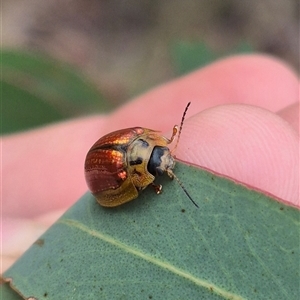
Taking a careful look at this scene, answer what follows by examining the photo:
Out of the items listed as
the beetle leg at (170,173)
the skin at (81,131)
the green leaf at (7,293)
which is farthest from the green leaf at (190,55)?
the green leaf at (7,293)

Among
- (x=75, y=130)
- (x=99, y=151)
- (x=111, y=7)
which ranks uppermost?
(x=111, y=7)


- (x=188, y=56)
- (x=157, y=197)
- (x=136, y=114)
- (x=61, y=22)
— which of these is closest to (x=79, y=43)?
(x=61, y=22)

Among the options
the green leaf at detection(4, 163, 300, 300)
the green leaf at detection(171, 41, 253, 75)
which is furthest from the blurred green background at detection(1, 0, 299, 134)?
the green leaf at detection(4, 163, 300, 300)

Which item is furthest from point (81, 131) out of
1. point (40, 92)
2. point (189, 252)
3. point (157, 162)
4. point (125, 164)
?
point (189, 252)

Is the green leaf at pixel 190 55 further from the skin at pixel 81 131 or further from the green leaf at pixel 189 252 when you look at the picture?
the green leaf at pixel 189 252

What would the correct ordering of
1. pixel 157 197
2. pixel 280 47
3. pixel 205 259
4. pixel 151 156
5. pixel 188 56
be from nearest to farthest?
pixel 205 259 < pixel 157 197 < pixel 151 156 < pixel 188 56 < pixel 280 47

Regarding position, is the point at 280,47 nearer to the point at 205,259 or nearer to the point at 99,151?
the point at 99,151
